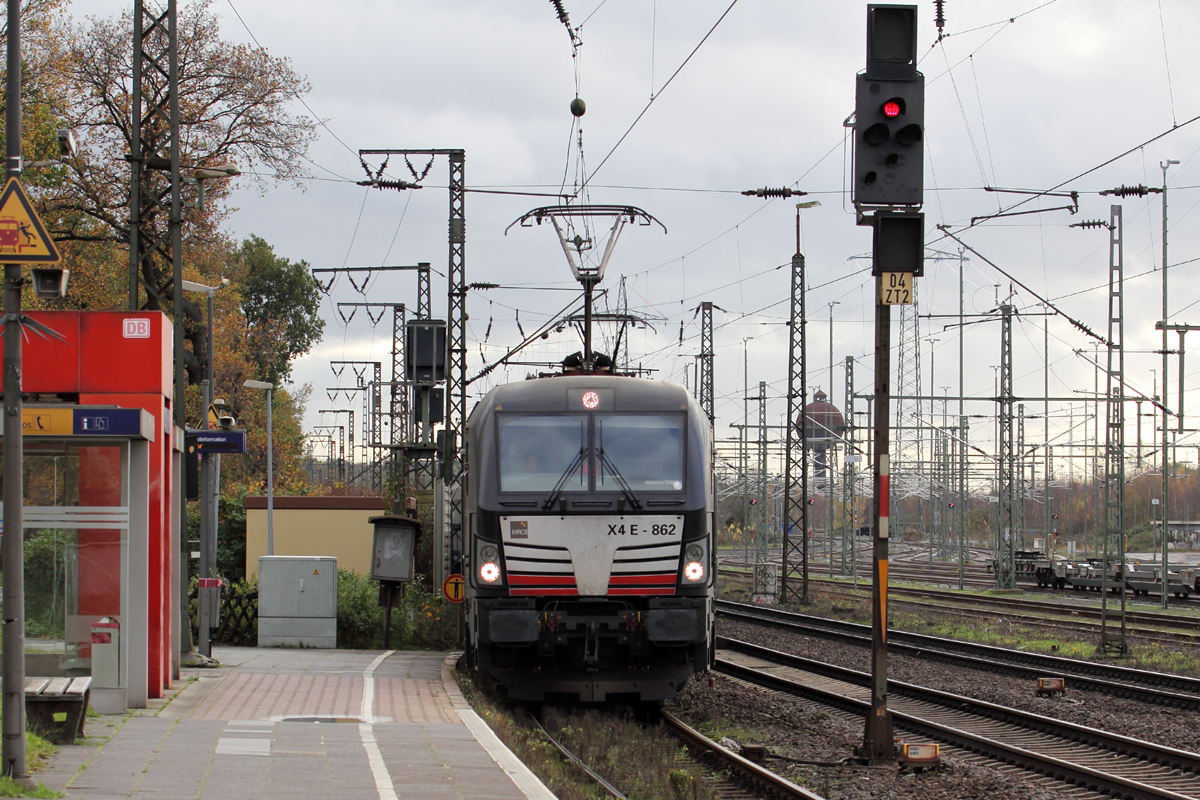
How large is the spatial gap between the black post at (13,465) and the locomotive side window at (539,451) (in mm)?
5255

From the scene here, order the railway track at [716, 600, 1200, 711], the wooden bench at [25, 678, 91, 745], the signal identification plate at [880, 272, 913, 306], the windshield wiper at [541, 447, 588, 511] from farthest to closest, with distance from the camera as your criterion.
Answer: the railway track at [716, 600, 1200, 711] → the windshield wiper at [541, 447, 588, 511] → the signal identification plate at [880, 272, 913, 306] → the wooden bench at [25, 678, 91, 745]

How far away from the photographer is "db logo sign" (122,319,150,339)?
1241 centimetres

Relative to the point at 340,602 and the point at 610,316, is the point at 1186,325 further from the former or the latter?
the point at 340,602

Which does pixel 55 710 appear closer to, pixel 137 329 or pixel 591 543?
pixel 137 329

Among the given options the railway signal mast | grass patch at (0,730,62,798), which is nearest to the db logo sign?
grass patch at (0,730,62,798)

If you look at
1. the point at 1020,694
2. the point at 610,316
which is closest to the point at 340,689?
the point at 1020,694

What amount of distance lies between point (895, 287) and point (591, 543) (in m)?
3.88

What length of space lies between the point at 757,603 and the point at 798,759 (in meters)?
25.1

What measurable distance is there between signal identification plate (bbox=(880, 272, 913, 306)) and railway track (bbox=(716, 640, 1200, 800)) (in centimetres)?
427

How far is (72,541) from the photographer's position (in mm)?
11625

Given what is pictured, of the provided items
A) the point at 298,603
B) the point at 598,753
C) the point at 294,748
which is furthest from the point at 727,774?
the point at 298,603

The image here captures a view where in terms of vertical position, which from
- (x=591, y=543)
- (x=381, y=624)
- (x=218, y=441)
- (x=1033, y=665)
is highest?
(x=218, y=441)

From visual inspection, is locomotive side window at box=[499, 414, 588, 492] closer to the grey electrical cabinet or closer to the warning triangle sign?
the warning triangle sign

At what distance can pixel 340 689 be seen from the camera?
46.0ft
